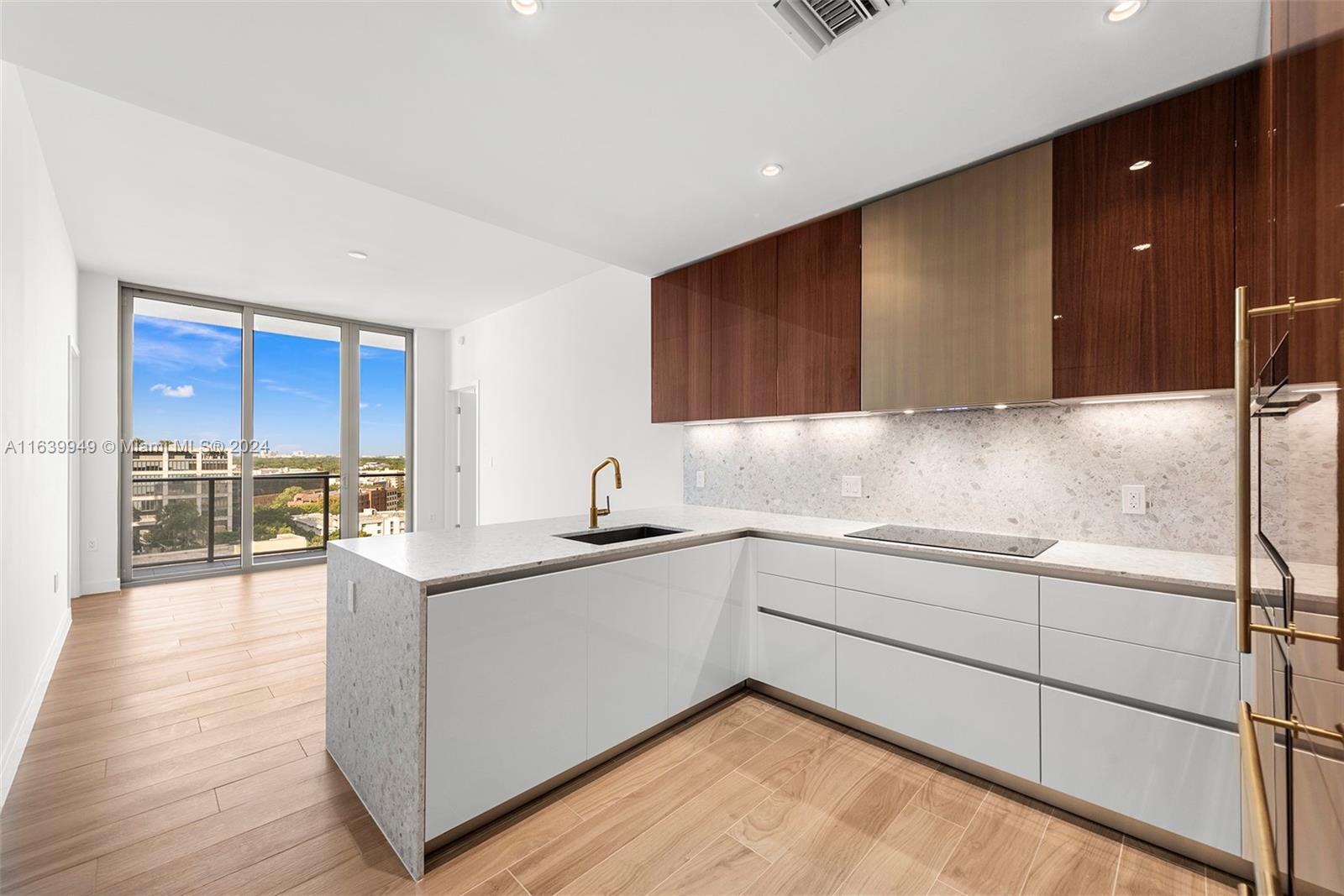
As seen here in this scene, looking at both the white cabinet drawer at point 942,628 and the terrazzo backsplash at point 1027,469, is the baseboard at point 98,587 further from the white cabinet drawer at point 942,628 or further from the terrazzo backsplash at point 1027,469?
the white cabinet drawer at point 942,628

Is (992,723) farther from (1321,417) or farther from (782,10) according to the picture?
(782,10)

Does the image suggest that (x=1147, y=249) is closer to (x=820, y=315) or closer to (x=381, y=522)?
(x=820, y=315)

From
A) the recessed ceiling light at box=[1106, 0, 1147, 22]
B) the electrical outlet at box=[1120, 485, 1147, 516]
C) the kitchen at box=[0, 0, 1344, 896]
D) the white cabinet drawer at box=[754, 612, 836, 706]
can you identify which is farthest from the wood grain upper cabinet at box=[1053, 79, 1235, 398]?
the white cabinet drawer at box=[754, 612, 836, 706]

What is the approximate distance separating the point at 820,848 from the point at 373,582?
5.59 feet

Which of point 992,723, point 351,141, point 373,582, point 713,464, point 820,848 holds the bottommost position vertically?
point 820,848

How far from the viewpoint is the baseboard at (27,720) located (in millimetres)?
2051

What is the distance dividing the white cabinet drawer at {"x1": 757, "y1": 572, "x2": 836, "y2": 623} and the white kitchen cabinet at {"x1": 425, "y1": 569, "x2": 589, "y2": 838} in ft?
3.43

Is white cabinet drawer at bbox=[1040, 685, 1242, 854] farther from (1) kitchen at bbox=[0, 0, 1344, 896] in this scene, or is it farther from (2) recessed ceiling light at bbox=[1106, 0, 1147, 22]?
(2) recessed ceiling light at bbox=[1106, 0, 1147, 22]

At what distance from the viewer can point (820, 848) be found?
69.6 inches

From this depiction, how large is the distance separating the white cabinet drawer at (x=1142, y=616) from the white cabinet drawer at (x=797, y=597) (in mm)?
814

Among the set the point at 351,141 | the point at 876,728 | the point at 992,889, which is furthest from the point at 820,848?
the point at 351,141

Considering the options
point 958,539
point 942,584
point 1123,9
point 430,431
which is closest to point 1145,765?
point 942,584

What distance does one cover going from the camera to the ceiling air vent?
1507mm

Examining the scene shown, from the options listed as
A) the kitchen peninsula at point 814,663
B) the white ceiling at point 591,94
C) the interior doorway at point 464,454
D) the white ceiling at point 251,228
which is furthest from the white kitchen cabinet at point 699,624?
the interior doorway at point 464,454
